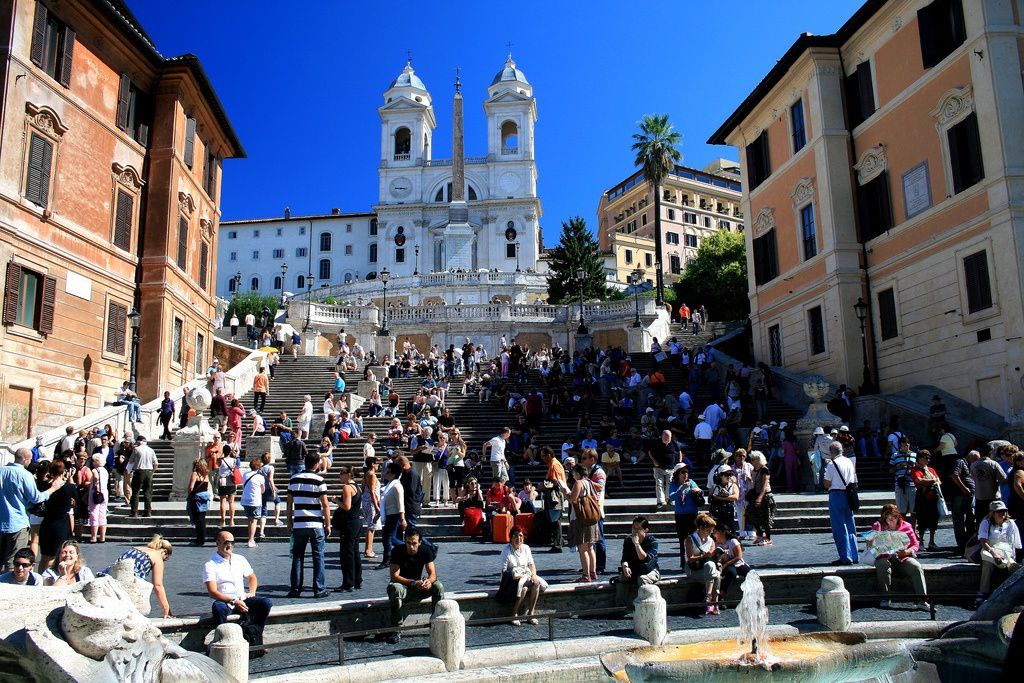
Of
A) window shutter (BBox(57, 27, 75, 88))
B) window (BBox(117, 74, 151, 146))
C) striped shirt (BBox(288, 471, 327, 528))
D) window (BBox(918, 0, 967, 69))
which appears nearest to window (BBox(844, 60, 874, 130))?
window (BBox(918, 0, 967, 69))

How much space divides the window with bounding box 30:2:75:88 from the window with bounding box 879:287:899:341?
2440 centimetres

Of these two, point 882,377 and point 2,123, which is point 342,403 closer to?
point 2,123

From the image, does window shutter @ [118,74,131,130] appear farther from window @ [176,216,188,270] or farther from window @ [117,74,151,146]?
window @ [176,216,188,270]

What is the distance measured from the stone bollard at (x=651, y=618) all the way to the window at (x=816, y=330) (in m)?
19.6

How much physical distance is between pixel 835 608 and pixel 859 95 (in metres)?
21.3

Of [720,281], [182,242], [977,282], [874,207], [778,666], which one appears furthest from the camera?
[720,281]

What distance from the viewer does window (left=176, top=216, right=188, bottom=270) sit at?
28.9 m

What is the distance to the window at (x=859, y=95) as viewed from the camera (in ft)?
83.1

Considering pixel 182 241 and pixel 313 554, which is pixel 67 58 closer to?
pixel 182 241

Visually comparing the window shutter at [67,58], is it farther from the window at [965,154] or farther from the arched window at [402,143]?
the arched window at [402,143]

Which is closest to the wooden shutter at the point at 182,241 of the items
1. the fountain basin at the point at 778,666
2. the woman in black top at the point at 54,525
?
the woman in black top at the point at 54,525

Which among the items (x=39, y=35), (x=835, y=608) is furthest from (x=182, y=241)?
(x=835, y=608)

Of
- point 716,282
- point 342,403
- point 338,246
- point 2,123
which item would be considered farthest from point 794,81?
point 338,246

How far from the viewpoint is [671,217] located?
91562 mm
